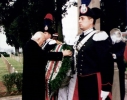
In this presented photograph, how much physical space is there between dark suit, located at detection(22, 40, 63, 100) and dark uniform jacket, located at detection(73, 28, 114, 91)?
0.58m

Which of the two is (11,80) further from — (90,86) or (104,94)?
(104,94)

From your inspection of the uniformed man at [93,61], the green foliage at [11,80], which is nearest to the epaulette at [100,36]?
the uniformed man at [93,61]

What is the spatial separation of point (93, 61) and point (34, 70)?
0.94 meters

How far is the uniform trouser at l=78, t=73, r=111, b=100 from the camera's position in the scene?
387 centimetres

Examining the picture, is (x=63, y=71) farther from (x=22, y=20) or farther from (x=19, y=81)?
(x=22, y=20)

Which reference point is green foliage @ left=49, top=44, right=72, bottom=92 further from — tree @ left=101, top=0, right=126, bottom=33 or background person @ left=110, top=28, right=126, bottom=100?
tree @ left=101, top=0, right=126, bottom=33

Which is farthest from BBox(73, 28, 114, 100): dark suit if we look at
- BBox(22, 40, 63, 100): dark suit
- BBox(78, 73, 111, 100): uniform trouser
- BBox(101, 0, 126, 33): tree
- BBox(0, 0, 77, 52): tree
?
BBox(101, 0, 126, 33): tree

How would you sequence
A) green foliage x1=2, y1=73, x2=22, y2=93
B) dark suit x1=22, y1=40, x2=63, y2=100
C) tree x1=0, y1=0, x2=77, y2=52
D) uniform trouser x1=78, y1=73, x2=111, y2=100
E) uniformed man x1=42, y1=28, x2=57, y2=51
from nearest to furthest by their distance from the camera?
uniform trouser x1=78, y1=73, x2=111, y2=100 < dark suit x1=22, y1=40, x2=63, y2=100 < uniformed man x1=42, y1=28, x2=57, y2=51 < green foliage x1=2, y1=73, x2=22, y2=93 < tree x1=0, y1=0, x2=77, y2=52

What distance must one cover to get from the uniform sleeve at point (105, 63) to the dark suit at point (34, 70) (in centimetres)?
96

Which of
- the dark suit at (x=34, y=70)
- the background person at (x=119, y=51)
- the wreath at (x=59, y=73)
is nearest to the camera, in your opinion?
the dark suit at (x=34, y=70)

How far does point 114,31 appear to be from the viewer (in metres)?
6.17

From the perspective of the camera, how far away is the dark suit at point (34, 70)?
162 inches

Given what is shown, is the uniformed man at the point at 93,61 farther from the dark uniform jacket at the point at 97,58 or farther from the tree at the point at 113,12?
the tree at the point at 113,12

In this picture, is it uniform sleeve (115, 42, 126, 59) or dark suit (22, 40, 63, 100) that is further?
uniform sleeve (115, 42, 126, 59)
